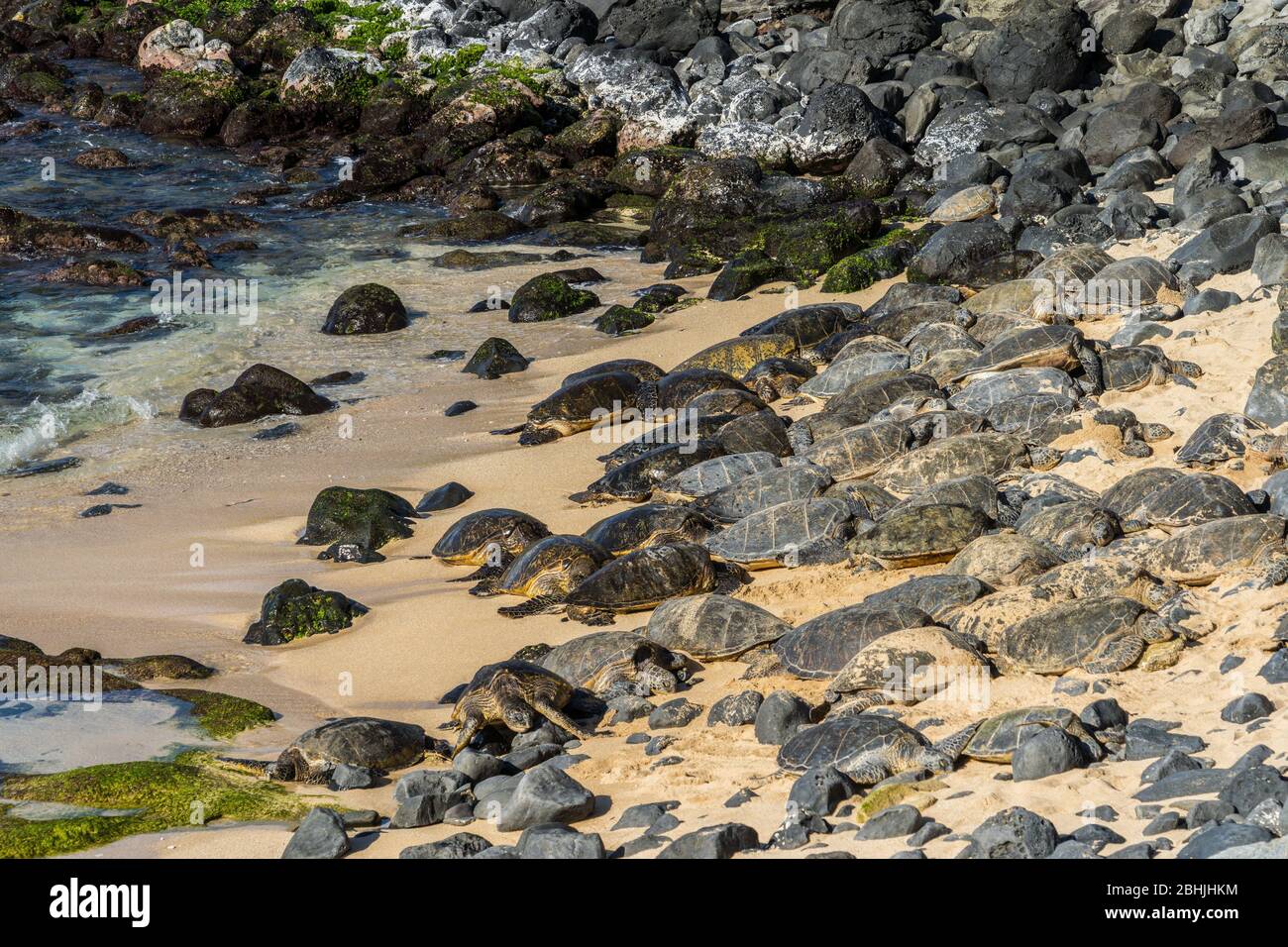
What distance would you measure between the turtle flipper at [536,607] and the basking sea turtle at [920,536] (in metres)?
2.12

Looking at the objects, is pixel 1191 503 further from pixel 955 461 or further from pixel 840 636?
pixel 840 636

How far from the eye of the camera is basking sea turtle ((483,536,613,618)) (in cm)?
877

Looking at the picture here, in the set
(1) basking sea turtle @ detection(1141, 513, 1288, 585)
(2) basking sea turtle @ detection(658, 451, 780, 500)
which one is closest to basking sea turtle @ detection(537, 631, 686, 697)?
(2) basking sea turtle @ detection(658, 451, 780, 500)

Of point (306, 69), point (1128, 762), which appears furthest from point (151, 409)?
point (306, 69)

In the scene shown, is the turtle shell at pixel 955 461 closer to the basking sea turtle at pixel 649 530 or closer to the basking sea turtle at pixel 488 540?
the basking sea turtle at pixel 649 530

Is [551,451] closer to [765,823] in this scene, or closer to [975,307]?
[975,307]

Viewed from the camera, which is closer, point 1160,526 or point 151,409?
point 1160,526

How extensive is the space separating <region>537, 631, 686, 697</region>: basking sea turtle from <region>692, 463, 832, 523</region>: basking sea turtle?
2092 mm

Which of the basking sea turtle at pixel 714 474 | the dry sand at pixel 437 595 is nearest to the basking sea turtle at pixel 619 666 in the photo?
the dry sand at pixel 437 595

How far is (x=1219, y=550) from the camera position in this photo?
23.2 ft

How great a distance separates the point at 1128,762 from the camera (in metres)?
5.32

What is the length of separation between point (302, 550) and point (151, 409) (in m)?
4.87

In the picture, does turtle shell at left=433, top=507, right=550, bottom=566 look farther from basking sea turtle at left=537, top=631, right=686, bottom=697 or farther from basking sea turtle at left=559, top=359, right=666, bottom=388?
basking sea turtle at left=559, top=359, right=666, bottom=388

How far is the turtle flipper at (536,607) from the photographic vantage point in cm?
871
